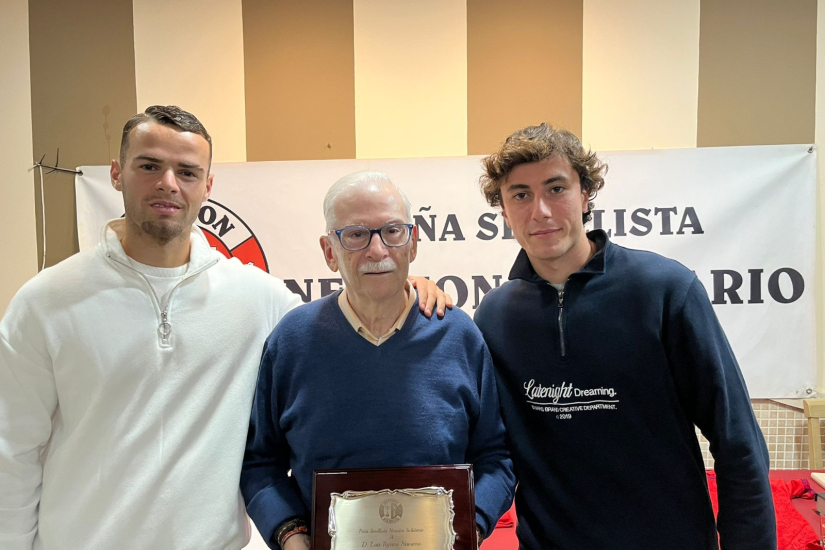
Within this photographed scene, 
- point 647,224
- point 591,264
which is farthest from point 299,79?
point 591,264

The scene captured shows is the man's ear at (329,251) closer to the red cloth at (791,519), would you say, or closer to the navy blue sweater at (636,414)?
the navy blue sweater at (636,414)

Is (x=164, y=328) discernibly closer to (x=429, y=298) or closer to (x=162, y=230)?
(x=162, y=230)

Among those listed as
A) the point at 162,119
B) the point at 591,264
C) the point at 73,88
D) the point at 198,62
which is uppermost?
the point at 198,62

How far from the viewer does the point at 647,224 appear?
9.81 ft

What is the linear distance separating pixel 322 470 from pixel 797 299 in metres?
3.00

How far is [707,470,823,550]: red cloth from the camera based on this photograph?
81.4 inches

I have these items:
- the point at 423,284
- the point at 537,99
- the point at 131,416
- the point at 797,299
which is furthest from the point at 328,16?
the point at 797,299

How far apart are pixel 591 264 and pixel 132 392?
1348 millimetres

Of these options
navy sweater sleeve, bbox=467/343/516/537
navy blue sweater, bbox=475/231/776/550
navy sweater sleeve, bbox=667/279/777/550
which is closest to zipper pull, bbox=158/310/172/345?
navy sweater sleeve, bbox=467/343/516/537

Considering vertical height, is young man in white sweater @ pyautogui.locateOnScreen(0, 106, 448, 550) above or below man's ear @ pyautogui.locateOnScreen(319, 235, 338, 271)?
below

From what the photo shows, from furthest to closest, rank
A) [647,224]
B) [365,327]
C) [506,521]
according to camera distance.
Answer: [647,224]
[506,521]
[365,327]

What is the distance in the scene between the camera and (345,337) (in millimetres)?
1427

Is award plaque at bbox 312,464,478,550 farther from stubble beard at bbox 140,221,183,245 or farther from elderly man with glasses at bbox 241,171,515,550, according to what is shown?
stubble beard at bbox 140,221,183,245

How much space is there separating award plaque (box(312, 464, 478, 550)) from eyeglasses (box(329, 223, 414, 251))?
58cm
